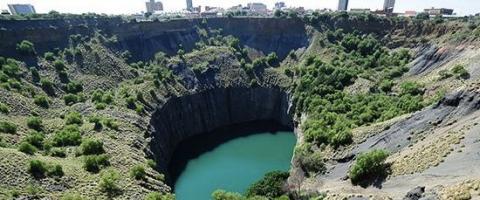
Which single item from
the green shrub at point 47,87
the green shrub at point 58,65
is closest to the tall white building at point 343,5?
the green shrub at point 58,65

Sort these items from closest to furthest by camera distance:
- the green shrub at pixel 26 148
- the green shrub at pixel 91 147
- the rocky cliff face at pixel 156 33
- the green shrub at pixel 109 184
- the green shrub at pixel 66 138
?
the green shrub at pixel 109 184
the green shrub at pixel 26 148
the green shrub at pixel 91 147
the green shrub at pixel 66 138
the rocky cliff face at pixel 156 33

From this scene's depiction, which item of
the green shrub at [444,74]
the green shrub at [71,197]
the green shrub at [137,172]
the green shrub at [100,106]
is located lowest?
the green shrub at [137,172]

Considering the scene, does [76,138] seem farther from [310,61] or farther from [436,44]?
[436,44]

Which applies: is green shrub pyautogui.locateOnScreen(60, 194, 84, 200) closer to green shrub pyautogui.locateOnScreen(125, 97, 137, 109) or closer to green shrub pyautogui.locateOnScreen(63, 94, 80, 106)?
green shrub pyautogui.locateOnScreen(125, 97, 137, 109)

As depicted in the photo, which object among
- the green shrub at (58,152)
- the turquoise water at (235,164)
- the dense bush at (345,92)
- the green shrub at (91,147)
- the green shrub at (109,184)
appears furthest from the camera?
the turquoise water at (235,164)

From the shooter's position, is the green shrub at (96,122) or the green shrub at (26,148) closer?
the green shrub at (26,148)

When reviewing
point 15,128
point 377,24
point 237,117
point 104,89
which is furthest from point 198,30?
point 15,128

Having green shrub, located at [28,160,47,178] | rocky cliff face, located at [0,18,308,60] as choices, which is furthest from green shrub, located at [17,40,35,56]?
green shrub, located at [28,160,47,178]

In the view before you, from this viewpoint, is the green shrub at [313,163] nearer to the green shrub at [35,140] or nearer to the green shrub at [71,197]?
the green shrub at [71,197]
